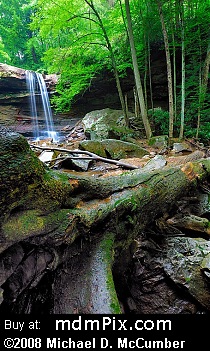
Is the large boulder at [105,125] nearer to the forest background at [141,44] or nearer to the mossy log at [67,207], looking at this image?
the forest background at [141,44]

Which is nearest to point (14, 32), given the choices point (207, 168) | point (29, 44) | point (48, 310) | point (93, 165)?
point (29, 44)

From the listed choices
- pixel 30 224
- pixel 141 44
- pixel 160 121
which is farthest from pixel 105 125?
pixel 30 224

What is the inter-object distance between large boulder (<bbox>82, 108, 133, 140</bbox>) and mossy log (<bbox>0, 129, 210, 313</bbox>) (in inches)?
246

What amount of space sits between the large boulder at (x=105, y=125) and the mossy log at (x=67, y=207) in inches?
246

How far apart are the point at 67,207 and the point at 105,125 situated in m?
8.74

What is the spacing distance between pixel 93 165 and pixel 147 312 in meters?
3.59

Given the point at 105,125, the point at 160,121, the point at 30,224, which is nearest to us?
the point at 30,224

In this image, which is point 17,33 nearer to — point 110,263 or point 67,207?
point 67,207

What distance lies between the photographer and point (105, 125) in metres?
10.2

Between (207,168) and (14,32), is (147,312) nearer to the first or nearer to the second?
(207,168)

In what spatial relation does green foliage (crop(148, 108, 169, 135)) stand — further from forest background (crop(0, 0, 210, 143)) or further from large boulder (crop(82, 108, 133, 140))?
large boulder (crop(82, 108, 133, 140))

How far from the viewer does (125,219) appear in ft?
7.18

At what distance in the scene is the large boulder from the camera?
28.7 ft

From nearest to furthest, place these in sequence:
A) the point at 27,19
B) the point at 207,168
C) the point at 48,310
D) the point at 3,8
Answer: the point at 48,310 → the point at 207,168 → the point at 3,8 → the point at 27,19
